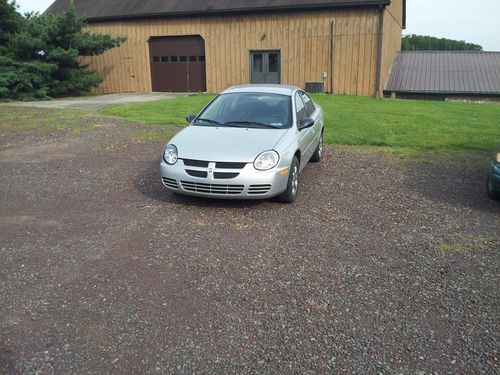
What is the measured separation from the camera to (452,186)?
22.3 ft

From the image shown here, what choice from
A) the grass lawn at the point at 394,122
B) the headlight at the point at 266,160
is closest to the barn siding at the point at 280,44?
the grass lawn at the point at 394,122

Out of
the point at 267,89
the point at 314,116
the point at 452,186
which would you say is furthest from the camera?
the point at 314,116

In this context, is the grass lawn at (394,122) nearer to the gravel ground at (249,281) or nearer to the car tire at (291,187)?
the gravel ground at (249,281)

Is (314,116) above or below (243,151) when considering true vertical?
above

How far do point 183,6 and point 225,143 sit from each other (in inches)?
774

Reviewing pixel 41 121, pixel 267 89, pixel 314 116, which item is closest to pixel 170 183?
pixel 267 89

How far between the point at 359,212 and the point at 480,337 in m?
2.65

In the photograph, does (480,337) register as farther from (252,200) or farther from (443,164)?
(443,164)

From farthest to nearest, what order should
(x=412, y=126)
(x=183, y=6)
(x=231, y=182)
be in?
(x=183, y=6), (x=412, y=126), (x=231, y=182)

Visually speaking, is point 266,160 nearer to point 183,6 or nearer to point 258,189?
point 258,189

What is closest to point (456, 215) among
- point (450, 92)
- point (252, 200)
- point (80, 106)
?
point (252, 200)

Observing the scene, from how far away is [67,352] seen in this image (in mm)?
2898

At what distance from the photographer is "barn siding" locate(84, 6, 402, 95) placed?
20.2 metres

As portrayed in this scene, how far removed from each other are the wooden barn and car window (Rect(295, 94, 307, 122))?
46.1 feet
